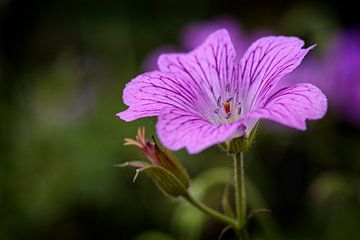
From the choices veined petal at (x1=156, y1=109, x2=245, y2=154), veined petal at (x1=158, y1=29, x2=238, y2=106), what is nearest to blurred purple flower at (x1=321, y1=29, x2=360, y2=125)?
veined petal at (x1=158, y1=29, x2=238, y2=106)

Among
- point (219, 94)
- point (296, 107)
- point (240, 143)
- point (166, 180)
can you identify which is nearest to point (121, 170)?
point (219, 94)

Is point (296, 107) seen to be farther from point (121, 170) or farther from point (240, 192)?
point (121, 170)

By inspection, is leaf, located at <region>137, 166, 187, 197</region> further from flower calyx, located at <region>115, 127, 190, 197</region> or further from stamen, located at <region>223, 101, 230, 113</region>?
stamen, located at <region>223, 101, 230, 113</region>

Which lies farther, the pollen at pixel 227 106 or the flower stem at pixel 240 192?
the pollen at pixel 227 106

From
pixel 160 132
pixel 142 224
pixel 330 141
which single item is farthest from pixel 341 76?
pixel 160 132

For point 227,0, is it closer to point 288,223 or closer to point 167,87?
point 288,223

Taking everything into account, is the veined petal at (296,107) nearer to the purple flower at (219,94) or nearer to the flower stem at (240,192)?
the purple flower at (219,94)

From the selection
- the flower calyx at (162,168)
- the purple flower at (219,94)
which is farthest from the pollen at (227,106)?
the flower calyx at (162,168)
